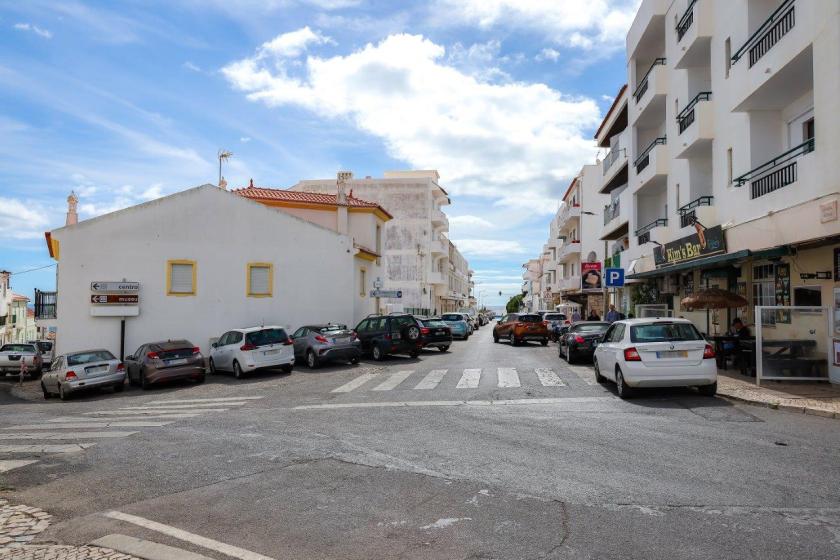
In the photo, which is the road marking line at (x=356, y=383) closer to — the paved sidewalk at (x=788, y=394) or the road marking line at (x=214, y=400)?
the road marking line at (x=214, y=400)

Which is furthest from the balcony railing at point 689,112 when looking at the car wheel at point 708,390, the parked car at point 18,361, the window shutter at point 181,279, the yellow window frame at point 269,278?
the parked car at point 18,361

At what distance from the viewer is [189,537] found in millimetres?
5145

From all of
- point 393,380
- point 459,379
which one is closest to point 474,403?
point 459,379

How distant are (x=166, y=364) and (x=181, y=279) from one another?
7576mm

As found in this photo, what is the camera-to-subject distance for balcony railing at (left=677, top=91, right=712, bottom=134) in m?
20.2

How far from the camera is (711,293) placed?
55.1 feet

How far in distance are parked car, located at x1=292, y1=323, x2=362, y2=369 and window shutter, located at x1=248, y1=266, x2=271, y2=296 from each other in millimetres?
4878

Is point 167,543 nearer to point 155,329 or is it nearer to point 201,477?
point 201,477

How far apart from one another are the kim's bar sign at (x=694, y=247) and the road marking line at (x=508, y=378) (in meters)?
6.84

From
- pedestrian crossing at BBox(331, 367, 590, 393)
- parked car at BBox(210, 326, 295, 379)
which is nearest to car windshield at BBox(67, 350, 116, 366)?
parked car at BBox(210, 326, 295, 379)

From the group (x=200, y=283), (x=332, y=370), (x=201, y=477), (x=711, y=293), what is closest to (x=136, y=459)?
(x=201, y=477)

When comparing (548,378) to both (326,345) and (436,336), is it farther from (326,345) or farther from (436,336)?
(436,336)

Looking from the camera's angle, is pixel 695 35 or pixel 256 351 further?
pixel 695 35

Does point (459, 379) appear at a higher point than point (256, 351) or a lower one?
lower
